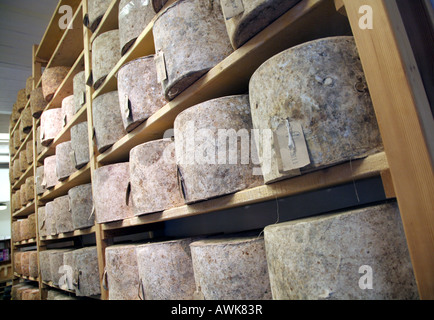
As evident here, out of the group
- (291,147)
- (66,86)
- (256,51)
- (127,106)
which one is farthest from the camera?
(66,86)

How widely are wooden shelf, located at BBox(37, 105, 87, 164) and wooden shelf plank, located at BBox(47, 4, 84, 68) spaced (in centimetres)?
83

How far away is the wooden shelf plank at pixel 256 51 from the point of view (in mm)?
971

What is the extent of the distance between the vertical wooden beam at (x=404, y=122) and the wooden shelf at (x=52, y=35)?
2.90 m

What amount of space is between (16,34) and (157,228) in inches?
119

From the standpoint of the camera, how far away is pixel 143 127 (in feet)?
5.52

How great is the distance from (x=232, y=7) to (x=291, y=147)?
48 centimetres

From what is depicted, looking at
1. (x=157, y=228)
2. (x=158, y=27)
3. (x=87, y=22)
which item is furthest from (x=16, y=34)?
(x=158, y=27)

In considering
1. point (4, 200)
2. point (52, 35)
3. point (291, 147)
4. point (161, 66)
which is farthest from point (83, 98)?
point (4, 200)

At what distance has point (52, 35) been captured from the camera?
345 cm

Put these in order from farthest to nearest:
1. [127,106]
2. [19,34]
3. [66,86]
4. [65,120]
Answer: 1. [19,34]
2. [66,86]
3. [65,120]
4. [127,106]

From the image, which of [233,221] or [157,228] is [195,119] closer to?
[233,221]

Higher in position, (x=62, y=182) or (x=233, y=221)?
(x=62, y=182)

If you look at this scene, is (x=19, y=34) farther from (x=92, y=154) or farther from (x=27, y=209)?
(x=92, y=154)

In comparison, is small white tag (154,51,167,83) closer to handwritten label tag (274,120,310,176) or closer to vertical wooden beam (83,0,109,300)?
handwritten label tag (274,120,310,176)
